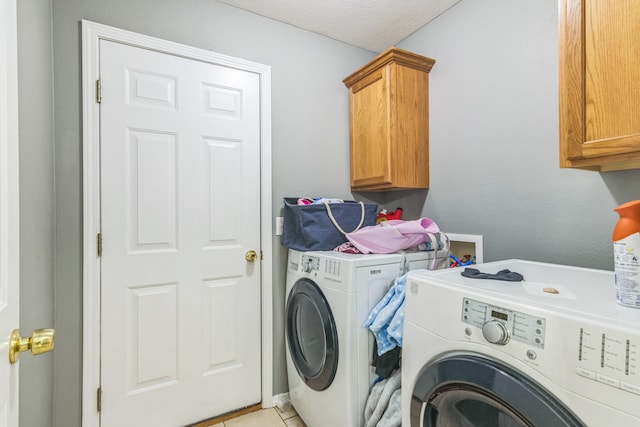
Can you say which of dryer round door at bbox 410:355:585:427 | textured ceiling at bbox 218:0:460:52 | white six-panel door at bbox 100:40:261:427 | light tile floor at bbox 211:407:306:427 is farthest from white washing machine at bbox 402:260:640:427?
textured ceiling at bbox 218:0:460:52

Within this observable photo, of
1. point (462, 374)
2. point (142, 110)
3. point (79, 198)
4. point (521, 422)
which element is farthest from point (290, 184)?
point (521, 422)

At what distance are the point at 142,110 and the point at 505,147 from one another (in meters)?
1.92

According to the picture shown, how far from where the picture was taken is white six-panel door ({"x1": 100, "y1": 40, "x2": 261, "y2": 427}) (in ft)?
4.95

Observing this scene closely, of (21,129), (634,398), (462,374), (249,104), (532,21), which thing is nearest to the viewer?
(634,398)

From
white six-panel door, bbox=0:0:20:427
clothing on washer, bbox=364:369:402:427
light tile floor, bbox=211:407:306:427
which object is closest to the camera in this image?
white six-panel door, bbox=0:0:20:427

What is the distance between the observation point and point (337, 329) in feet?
4.41

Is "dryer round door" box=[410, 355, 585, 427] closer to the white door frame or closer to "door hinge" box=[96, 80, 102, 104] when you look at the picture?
the white door frame

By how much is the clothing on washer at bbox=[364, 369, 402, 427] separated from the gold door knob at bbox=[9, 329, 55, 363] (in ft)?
3.77

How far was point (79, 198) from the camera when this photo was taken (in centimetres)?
144

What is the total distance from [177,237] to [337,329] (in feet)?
3.31

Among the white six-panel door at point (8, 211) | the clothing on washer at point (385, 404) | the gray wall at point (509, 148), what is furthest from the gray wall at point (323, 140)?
the clothing on washer at point (385, 404)

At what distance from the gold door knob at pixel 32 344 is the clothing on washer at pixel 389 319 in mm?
1056

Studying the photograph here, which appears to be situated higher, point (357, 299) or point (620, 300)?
point (620, 300)

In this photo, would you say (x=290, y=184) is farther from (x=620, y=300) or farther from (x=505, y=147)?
(x=620, y=300)
